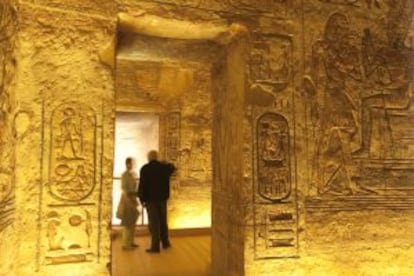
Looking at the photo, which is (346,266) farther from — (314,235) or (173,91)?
(173,91)

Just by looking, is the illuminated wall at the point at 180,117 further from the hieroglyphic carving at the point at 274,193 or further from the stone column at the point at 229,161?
the hieroglyphic carving at the point at 274,193

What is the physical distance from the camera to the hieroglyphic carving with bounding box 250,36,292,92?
2.98 m

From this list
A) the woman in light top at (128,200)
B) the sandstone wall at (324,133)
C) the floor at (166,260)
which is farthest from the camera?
the woman in light top at (128,200)

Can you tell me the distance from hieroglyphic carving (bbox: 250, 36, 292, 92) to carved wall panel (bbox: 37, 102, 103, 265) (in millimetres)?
1292

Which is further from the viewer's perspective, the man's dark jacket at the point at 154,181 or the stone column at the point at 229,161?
the man's dark jacket at the point at 154,181

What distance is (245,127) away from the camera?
116 inches

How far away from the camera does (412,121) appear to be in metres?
3.39

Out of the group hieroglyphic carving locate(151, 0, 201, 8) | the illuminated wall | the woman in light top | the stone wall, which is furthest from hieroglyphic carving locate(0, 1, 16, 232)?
the illuminated wall

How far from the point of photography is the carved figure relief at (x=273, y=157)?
296 cm

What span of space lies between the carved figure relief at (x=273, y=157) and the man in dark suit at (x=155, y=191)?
7.79 feet

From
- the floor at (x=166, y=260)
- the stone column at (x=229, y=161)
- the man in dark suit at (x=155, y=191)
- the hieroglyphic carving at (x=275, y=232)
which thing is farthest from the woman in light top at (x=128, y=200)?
the hieroglyphic carving at (x=275, y=232)

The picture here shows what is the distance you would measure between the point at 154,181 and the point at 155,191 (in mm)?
142

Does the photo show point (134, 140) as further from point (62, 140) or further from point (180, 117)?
point (62, 140)

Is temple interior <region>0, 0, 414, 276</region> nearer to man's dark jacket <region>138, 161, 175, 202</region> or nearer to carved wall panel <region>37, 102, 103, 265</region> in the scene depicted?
carved wall panel <region>37, 102, 103, 265</region>
